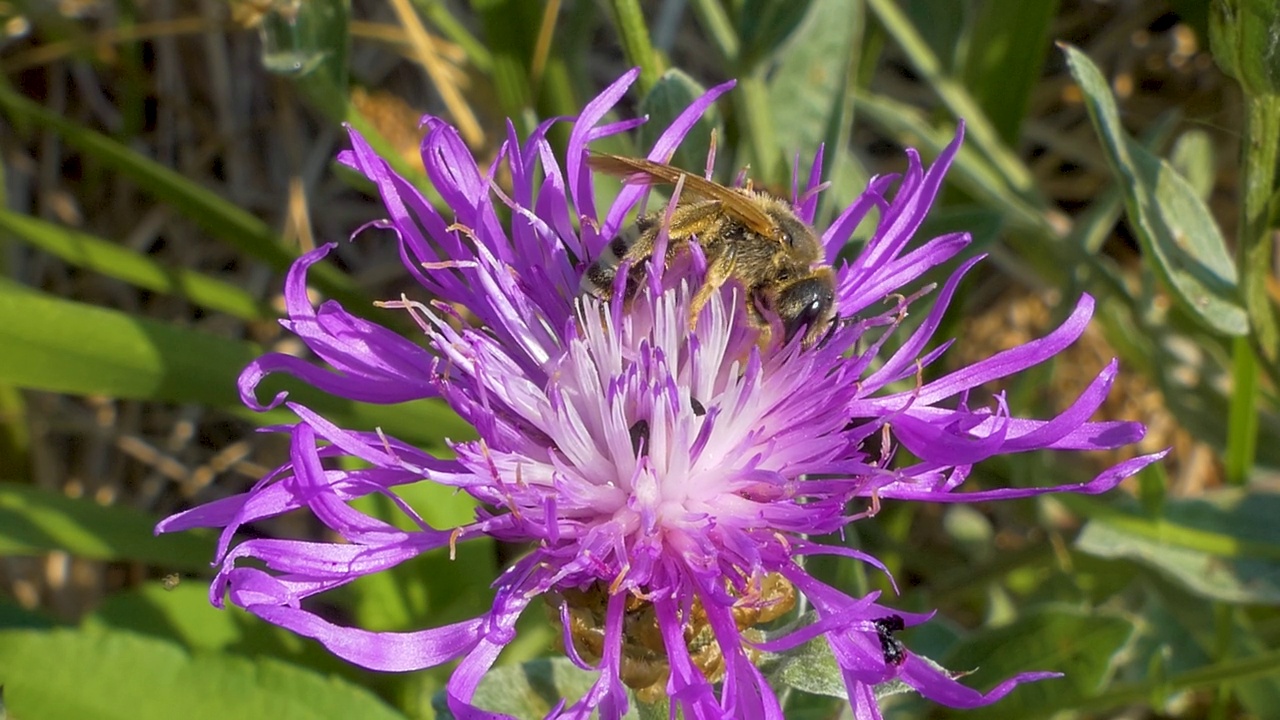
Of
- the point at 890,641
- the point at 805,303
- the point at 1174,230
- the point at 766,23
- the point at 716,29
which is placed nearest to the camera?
the point at 890,641

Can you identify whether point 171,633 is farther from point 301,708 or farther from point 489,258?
point 489,258

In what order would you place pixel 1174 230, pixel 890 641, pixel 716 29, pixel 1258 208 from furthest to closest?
1. pixel 716 29
2. pixel 1174 230
3. pixel 1258 208
4. pixel 890 641

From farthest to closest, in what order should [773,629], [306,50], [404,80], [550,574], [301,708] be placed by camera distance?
1. [404,80]
2. [306,50]
3. [301,708]
4. [773,629]
5. [550,574]

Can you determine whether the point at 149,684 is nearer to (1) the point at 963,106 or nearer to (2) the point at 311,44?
(2) the point at 311,44

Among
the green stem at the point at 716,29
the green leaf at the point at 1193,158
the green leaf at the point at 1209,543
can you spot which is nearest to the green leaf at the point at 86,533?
the green stem at the point at 716,29

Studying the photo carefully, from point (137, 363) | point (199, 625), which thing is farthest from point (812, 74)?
point (199, 625)

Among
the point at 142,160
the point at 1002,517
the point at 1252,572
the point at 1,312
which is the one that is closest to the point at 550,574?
the point at 1,312

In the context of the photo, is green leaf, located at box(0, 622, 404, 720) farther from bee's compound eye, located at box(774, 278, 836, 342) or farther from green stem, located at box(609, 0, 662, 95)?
green stem, located at box(609, 0, 662, 95)
